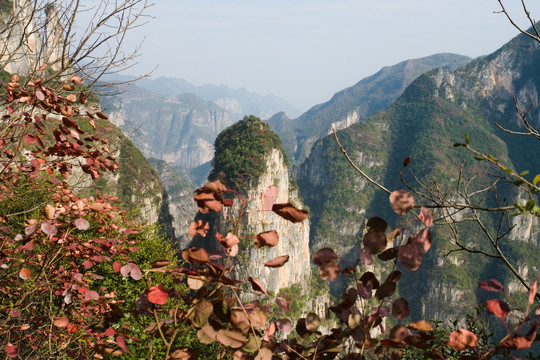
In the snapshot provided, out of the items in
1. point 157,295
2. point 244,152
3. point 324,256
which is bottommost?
point 157,295

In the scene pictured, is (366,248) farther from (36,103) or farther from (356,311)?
(36,103)

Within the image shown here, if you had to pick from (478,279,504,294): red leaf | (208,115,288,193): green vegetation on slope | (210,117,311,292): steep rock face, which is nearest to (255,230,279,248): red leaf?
(478,279,504,294): red leaf

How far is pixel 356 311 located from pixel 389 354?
0.85ft

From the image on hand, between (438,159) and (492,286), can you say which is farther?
(438,159)

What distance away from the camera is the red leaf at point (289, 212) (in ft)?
4.47

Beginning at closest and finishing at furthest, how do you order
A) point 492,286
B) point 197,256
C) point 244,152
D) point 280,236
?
point 197,256 → point 492,286 → point 280,236 → point 244,152

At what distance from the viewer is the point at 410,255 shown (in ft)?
4.41

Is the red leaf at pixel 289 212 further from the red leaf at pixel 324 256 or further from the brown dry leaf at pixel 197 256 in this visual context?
the brown dry leaf at pixel 197 256

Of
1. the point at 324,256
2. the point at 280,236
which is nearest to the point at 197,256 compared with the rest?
the point at 324,256

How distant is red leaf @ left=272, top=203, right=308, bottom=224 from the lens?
1362mm

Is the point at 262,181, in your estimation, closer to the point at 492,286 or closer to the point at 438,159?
the point at 492,286

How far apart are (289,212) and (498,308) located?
965 millimetres

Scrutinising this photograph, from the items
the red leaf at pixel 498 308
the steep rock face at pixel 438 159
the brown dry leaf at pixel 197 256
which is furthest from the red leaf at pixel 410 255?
the steep rock face at pixel 438 159

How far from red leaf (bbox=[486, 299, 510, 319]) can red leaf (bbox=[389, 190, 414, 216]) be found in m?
0.51
